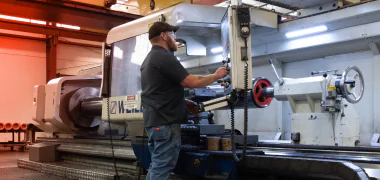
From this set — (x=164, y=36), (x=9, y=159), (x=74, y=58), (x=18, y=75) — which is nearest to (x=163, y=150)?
(x=164, y=36)

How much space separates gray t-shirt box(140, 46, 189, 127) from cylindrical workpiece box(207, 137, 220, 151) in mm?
497

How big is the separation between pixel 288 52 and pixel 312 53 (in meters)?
0.35

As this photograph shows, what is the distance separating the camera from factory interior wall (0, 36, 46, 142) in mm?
9938

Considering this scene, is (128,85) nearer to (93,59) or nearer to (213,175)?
(213,175)

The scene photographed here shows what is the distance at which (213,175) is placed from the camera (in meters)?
2.41

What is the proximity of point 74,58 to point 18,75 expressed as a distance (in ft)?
5.62

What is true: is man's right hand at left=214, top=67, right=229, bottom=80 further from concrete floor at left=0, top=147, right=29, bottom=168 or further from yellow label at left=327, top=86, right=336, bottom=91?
concrete floor at left=0, top=147, right=29, bottom=168

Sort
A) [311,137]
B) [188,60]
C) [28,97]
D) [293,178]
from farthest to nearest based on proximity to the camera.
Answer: [28,97] → [188,60] → [311,137] → [293,178]

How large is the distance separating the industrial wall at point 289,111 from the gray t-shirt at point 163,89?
140 inches

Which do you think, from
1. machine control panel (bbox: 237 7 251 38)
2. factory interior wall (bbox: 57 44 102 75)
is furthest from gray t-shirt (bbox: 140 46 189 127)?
factory interior wall (bbox: 57 44 102 75)

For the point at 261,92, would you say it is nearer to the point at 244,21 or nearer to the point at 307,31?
the point at 307,31

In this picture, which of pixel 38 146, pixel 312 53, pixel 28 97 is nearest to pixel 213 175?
pixel 38 146

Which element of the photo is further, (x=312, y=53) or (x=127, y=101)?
(x=312, y=53)

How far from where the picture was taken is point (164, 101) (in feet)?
7.38
